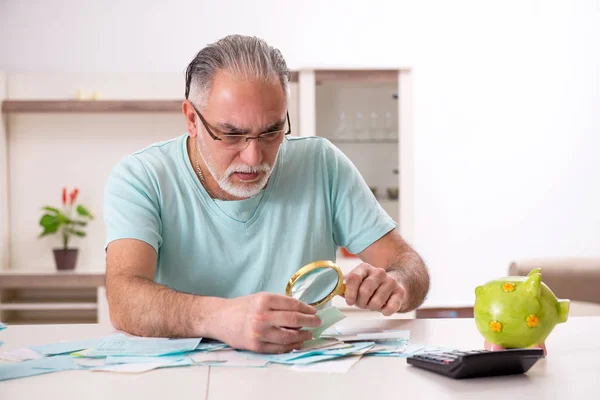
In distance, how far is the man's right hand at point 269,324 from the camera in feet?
4.51

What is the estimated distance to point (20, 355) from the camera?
1.41 metres

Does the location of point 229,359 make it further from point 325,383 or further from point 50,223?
point 50,223

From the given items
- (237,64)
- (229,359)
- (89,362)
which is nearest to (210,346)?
(229,359)

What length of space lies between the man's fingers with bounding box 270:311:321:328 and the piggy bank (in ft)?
1.00

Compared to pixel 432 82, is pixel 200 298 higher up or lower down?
lower down

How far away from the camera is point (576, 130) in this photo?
5.25 metres

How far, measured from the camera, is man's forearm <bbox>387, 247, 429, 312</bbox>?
1.82 metres

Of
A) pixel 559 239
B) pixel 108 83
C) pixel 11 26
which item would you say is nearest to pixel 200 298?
pixel 108 83

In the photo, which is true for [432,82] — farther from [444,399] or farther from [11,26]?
[444,399]

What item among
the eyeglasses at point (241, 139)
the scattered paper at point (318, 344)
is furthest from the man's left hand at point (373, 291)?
the eyeglasses at point (241, 139)

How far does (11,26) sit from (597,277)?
3.62m

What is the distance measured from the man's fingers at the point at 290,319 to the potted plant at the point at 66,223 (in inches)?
130

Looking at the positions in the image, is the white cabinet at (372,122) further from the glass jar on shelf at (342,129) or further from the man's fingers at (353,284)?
the man's fingers at (353,284)

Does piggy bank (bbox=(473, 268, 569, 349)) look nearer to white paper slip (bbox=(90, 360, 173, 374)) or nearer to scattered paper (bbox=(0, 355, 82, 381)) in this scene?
white paper slip (bbox=(90, 360, 173, 374))
